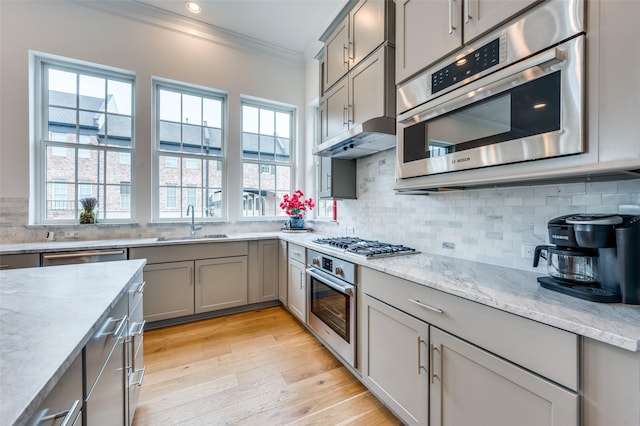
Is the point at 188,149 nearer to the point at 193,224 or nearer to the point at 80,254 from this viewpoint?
the point at 193,224

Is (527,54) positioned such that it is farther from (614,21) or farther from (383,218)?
(383,218)

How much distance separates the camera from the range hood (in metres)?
1.89

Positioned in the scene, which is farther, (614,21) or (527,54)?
(527,54)

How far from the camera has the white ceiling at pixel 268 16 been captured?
2918 mm

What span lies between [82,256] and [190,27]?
2867 mm

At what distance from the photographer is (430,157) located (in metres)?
1.50

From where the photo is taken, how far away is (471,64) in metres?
1.26

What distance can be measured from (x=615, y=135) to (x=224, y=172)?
3.57 meters

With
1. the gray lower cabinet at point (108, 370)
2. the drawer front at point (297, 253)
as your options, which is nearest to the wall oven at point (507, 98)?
the drawer front at point (297, 253)

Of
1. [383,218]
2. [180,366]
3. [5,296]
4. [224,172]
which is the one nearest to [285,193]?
[224,172]

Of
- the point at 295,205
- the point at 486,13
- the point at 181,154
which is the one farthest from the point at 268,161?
the point at 486,13

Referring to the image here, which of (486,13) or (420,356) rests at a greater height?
(486,13)

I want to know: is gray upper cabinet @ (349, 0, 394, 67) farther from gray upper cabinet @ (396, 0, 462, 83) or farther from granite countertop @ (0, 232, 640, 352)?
granite countertop @ (0, 232, 640, 352)

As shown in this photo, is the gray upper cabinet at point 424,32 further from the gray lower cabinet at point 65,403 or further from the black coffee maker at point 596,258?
the gray lower cabinet at point 65,403
